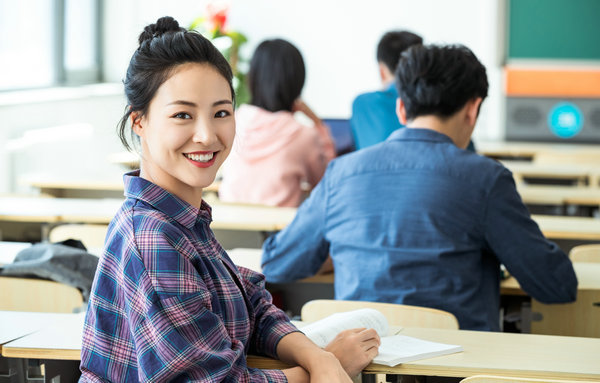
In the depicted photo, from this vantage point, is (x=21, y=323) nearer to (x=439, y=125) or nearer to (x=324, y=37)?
(x=439, y=125)

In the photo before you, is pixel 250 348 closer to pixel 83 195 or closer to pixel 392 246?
pixel 392 246

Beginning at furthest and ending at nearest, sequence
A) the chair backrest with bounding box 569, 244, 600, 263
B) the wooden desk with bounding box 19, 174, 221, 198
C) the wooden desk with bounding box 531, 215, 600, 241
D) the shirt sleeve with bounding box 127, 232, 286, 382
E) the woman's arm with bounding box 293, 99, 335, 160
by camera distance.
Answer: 1. the wooden desk with bounding box 19, 174, 221, 198
2. the woman's arm with bounding box 293, 99, 335, 160
3. the wooden desk with bounding box 531, 215, 600, 241
4. the chair backrest with bounding box 569, 244, 600, 263
5. the shirt sleeve with bounding box 127, 232, 286, 382

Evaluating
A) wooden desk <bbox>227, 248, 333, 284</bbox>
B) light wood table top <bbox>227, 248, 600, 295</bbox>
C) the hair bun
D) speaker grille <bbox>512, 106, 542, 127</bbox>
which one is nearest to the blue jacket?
wooden desk <bbox>227, 248, 333, 284</bbox>

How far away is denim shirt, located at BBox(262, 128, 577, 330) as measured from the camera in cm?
200

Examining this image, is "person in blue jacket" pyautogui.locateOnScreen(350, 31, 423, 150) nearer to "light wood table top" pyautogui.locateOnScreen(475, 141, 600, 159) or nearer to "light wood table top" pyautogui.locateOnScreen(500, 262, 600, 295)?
"light wood table top" pyautogui.locateOnScreen(500, 262, 600, 295)

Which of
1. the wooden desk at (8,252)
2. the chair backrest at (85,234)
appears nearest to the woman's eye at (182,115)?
the wooden desk at (8,252)

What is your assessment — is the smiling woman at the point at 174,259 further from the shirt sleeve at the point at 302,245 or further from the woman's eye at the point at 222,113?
the shirt sleeve at the point at 302,245

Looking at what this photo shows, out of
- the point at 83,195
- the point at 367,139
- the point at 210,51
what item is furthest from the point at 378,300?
the point at 83,195

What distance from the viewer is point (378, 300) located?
6.79 ft

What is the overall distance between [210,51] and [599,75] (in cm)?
585

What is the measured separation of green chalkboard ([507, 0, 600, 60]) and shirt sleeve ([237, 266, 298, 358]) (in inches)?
223

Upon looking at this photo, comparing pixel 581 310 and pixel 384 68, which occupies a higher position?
pixel 384 68

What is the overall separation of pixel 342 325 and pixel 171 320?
1.53ft

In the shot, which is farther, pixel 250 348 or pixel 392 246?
pixel 392 246
